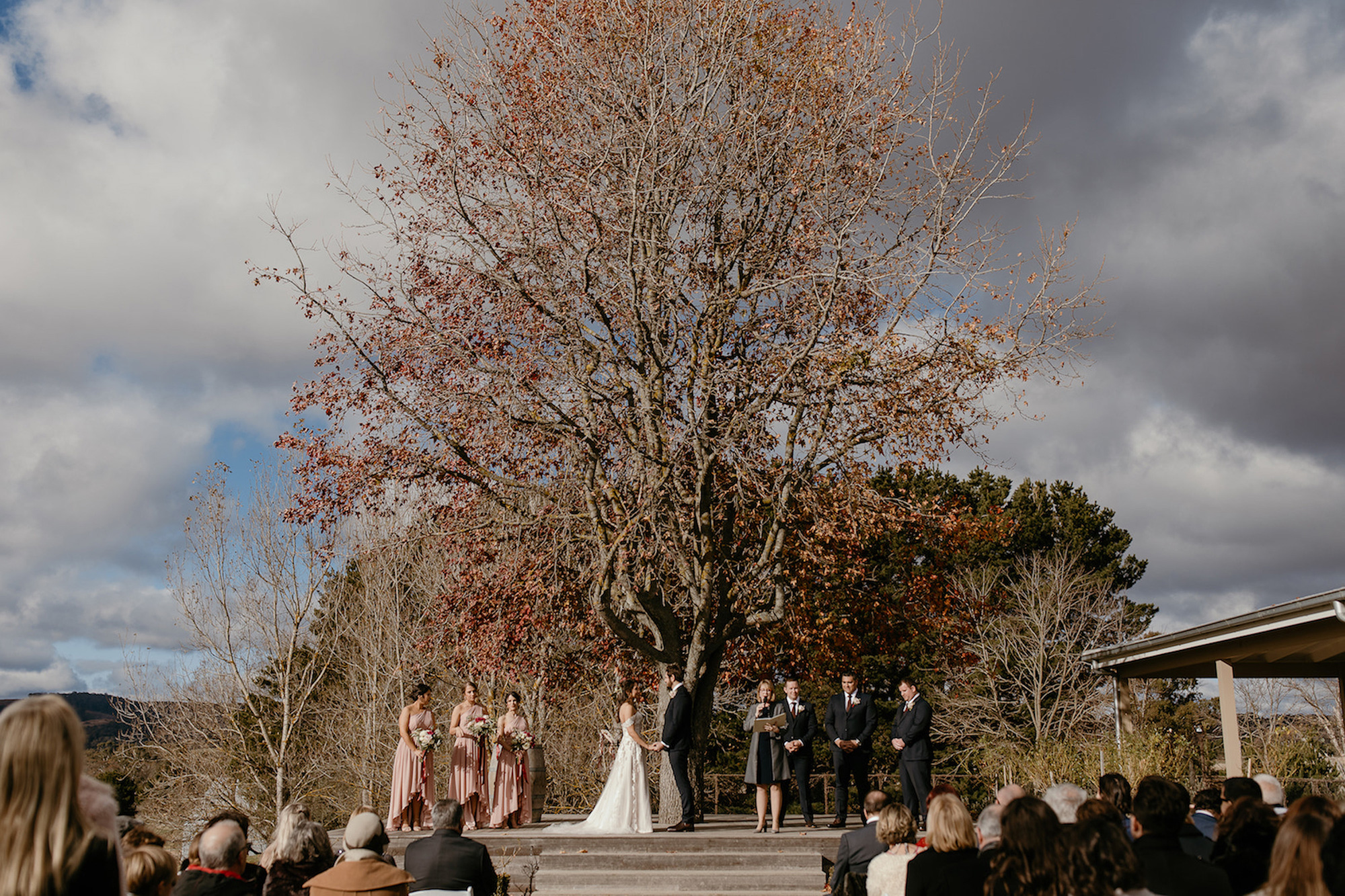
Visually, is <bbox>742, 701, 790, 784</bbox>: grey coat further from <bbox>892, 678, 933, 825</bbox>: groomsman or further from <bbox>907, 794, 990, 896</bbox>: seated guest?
<bbox>907, 794, 990, 896</bbox>: seated guest

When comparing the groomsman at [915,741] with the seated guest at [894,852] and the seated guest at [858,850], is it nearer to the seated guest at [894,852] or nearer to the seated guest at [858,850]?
the seated guest at [858,850]

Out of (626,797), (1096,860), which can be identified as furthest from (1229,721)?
(1096,860)

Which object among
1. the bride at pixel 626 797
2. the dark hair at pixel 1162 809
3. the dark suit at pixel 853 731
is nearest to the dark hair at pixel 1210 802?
the dark hair at pixel 1162 809

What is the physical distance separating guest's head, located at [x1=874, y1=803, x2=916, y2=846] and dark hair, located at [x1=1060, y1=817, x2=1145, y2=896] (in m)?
2.07

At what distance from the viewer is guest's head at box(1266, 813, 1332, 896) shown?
11.8 feet

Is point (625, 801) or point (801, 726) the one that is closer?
point (801, 726)

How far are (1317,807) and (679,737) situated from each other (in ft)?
31.0

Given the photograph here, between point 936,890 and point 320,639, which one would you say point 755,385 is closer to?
point 936,890

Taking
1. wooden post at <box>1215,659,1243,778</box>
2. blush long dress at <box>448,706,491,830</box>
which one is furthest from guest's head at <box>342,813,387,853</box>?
wooden post at <box>1215,659,1243,778</box>

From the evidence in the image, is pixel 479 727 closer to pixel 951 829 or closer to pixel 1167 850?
pixel 951 829

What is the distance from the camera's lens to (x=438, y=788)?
2811 centimetres

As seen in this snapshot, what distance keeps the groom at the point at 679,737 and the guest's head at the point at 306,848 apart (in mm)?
7517

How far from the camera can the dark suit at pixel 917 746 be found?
41.9ft

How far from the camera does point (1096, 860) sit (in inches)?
144
